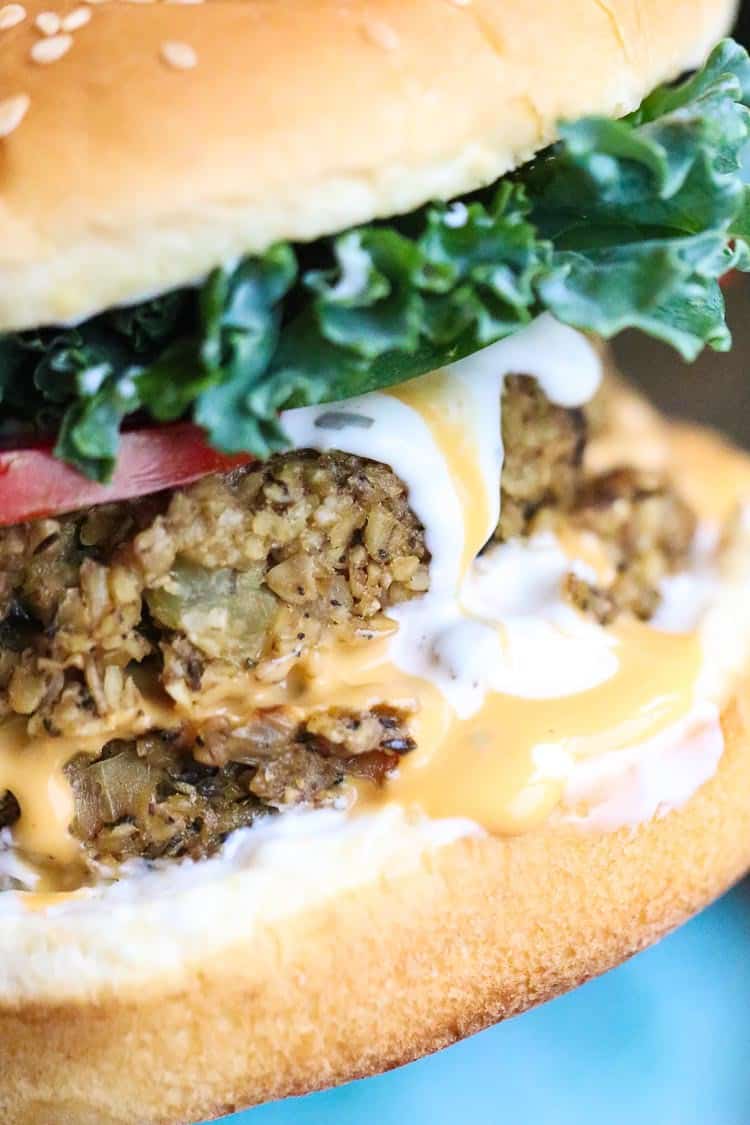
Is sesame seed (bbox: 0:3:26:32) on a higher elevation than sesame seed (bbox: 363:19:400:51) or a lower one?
higher

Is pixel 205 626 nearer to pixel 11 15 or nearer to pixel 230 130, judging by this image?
pixel 230 130

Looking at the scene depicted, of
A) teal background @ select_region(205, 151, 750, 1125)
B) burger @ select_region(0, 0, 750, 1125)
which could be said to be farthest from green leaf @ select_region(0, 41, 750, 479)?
teal background @ select_region(205, 151, 750, 1125)

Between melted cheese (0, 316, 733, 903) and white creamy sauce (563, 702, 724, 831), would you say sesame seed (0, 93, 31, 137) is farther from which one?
white creamy sauce (563, 702, 724, 831)

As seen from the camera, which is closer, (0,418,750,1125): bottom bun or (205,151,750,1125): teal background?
(0,418,750,1125): bottom bun

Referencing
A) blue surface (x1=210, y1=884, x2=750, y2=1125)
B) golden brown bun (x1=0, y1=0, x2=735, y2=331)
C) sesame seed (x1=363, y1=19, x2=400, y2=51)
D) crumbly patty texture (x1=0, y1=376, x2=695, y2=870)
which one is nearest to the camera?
golden brown bun (x1=0, y1=0, x2=735, y2=331)

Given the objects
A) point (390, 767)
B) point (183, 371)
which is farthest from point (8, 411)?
point (390, 767)

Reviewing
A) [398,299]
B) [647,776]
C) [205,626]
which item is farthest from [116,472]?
[647,776]

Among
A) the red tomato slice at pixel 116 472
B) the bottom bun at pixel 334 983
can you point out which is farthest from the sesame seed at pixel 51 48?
the bottom bun at pixel 334 983
